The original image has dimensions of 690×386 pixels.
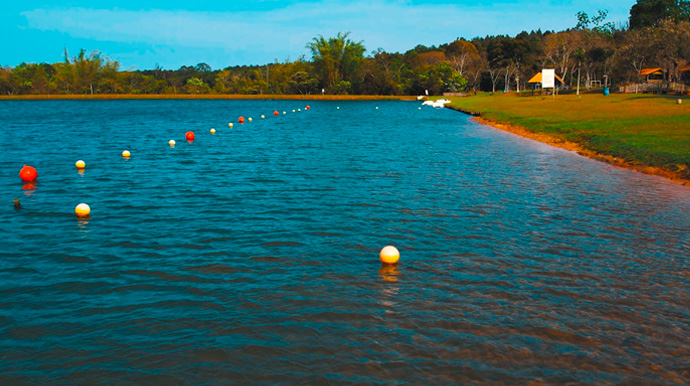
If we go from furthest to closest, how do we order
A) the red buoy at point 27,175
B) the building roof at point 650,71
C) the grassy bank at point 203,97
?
the grassy bank at point 203,97
the building roof at point 650,71
the red buoy at point 27,175

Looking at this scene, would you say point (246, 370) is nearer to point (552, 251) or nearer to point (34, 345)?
point (34, 345)

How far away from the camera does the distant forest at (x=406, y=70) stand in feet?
390

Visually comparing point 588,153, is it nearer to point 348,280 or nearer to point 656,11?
point 348,280

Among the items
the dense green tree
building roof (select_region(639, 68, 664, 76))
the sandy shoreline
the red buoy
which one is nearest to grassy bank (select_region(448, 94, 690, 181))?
the sandy shoreline

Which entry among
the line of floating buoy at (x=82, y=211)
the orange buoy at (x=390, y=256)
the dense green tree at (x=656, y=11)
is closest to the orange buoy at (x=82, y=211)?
the line of floating buoy at (x=82, y=211)

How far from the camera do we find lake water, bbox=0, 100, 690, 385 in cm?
777

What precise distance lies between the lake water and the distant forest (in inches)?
3510

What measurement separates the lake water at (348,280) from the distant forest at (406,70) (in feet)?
293

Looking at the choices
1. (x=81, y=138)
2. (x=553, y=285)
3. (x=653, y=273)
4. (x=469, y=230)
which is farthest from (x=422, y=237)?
(x=81, y=138)

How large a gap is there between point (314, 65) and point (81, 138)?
11438 centimetres

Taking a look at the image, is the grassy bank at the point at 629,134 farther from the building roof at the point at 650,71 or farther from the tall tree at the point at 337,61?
the tall tree at the point at 337,61

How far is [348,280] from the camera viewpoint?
1081cm

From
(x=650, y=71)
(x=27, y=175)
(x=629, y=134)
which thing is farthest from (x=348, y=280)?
(x=650, y=71)

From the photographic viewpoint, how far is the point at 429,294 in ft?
33.0
